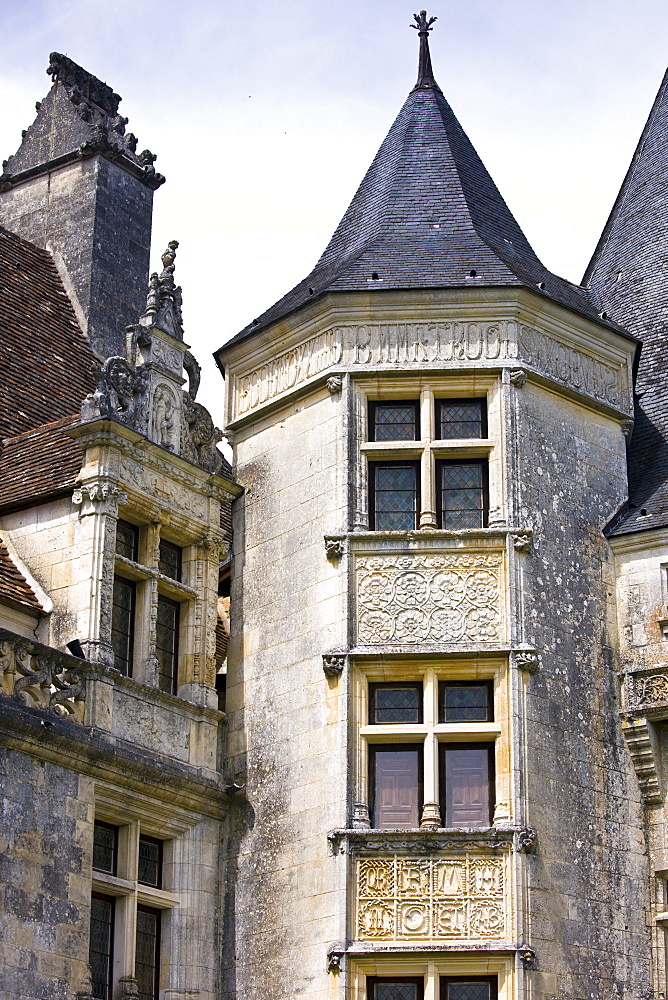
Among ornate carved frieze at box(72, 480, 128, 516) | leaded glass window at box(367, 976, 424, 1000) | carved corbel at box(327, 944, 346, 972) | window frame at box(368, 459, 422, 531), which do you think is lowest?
leaded glass window at box(367, 976, 424, 1000)

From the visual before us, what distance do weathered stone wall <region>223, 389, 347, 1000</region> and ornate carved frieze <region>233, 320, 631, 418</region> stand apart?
424mm

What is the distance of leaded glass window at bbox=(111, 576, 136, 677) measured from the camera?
1605cm

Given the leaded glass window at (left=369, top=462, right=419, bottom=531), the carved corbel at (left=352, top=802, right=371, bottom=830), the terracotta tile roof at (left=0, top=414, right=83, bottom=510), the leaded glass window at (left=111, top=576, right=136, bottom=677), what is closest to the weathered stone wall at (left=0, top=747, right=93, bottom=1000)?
the leaded glass window at (left=111, top=576, right=136, bottom=677)

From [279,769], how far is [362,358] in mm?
3828

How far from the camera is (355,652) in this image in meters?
15.7

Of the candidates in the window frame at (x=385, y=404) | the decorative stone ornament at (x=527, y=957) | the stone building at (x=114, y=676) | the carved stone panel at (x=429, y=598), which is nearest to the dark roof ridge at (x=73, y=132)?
the stone building at (x=114, y=676)

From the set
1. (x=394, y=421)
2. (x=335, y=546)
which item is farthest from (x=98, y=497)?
(x=394, y=421)

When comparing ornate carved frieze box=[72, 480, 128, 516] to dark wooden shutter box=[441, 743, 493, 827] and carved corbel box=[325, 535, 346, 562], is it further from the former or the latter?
dark wooden shutter box=[441, 743, 493, 827]

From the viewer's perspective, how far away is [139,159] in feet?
76.7

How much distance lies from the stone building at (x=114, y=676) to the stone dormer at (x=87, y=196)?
9.91 feet

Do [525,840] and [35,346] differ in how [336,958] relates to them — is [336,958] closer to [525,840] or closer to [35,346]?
[525,840]

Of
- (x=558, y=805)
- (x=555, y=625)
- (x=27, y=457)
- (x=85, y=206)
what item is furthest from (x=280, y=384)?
(x=85, y=206)

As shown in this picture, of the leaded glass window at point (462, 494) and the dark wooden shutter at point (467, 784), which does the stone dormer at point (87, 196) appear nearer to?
the leaded glass window at point (462, 494)

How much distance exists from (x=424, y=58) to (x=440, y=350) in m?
4.91
